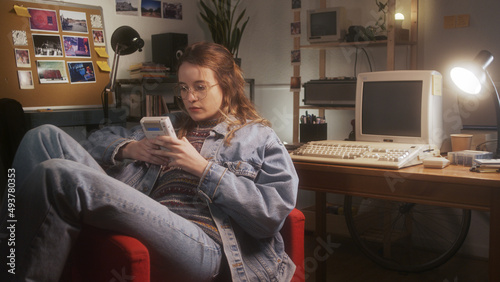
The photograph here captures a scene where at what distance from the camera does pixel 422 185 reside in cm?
168

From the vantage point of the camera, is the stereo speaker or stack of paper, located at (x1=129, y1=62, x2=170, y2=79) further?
the stereo speaker

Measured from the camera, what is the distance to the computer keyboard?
5.78ft

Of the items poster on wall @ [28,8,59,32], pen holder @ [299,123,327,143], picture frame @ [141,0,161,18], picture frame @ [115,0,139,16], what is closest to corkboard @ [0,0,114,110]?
poster on wall @ [28,8,59,32]

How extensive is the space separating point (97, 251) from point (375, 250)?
Answer: 206 centimetres

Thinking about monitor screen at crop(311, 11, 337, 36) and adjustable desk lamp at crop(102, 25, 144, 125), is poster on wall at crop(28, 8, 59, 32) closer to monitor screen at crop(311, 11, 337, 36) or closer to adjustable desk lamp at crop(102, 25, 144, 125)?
adjustable desk lamp at crop(102, 25, 144, 125)

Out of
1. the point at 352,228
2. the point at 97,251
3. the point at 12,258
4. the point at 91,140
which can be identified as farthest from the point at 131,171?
the point at 352,228

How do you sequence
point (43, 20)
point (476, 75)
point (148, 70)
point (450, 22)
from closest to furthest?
point (476, 75), point (450, 22), point (43, 20), point (148, 70)

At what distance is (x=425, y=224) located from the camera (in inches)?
115

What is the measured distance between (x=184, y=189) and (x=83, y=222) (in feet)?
1.25

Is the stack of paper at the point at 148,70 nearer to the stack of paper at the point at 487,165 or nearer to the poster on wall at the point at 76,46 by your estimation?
the poster on wall at the point at 76,46

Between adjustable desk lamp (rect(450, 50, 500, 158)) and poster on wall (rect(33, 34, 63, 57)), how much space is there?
2182 mm

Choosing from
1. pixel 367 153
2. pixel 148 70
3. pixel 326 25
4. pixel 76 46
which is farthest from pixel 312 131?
pixel 76 46

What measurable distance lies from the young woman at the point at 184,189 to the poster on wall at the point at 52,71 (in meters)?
1.34

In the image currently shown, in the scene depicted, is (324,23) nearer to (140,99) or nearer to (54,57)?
(140,99)
